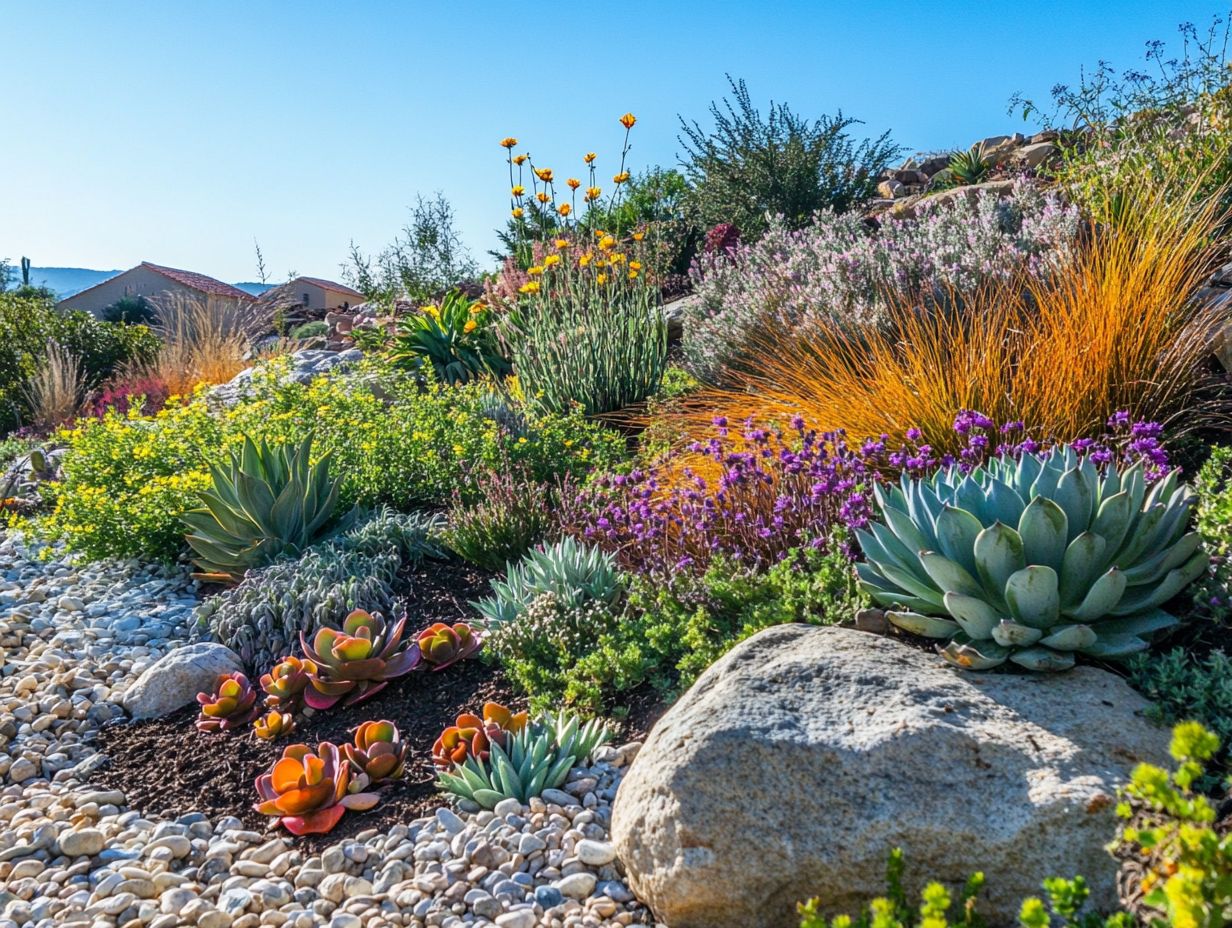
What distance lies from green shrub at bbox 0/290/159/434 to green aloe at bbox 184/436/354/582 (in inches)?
373

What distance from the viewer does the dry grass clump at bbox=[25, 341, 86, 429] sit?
12289 mm

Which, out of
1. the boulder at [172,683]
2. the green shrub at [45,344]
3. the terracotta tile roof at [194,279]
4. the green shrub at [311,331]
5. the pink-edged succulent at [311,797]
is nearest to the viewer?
the pink-edged succulent at [311,797]

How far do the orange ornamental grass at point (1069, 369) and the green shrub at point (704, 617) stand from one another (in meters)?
1.26

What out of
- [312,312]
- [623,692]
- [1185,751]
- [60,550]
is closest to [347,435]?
[60,550]

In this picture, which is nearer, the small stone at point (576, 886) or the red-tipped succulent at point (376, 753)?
A: the small stone at point (576, 886)

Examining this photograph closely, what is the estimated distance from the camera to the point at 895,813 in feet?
7.67

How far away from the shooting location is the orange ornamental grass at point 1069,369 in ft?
15.1

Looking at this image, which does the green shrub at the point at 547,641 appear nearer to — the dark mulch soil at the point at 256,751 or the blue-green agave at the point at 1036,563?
the dark mulch soil at the point at 256,751

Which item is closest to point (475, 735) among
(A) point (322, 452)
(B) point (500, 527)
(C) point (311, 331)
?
(B) point (500, 527)

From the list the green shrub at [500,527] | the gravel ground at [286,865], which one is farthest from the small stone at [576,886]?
the green shrub at [500,527]

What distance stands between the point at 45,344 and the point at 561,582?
13.5 m

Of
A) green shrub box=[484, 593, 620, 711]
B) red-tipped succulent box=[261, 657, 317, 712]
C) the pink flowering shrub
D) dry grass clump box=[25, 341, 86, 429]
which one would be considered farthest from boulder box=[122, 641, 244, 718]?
dry grass clump box=[25, 341, 86, 429]

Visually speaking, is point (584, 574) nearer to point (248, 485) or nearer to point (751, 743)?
point (751, 743)

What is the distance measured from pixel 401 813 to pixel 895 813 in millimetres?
1648
